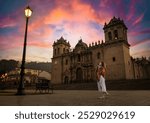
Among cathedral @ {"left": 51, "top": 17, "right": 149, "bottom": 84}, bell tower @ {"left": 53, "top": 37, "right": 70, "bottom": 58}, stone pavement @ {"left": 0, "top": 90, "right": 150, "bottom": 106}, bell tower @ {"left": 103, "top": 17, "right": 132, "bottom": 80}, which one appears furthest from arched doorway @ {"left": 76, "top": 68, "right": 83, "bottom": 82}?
stone pavement @ {"left": 0, "top": 90, "right": 150, "bottom": 106}

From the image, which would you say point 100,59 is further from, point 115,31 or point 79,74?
point 79,74

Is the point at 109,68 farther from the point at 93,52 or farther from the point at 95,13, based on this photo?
the point at 95,13

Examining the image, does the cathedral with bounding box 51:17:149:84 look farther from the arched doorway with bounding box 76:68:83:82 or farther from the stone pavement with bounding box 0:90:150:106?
the stone pavement with bounding box 0:90:150:106

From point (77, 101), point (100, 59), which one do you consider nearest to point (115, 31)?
point (100, 59)

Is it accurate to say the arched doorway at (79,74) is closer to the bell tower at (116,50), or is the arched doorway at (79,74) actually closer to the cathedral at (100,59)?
the cathedral at (100,59)

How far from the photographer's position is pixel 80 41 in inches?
1143

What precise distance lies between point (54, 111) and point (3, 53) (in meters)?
10.5

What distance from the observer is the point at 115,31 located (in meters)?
23.5

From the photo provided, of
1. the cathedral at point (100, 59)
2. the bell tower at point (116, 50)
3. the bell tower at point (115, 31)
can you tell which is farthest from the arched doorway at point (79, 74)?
the bell tower at point (115, 31)

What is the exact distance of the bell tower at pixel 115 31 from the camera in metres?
22.1

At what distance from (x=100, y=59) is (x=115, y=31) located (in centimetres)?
487

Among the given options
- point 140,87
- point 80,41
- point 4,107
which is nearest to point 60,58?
point 80,41

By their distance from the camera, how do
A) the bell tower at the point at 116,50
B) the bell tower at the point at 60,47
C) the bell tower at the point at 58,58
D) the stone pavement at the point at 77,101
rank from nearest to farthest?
the stone pavement at the point at 77,101
the bell tower at the point at 116,50
the bell tower at the point at 58,58
the bell tower at the point at 60,47

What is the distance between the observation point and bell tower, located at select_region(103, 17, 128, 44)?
2209 centimetres
